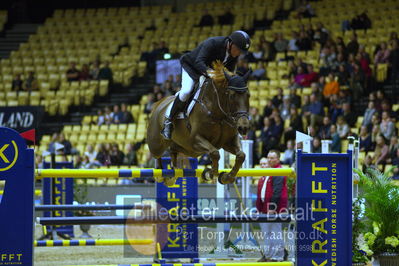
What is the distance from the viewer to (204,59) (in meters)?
6.97

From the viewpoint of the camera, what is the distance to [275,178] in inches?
382

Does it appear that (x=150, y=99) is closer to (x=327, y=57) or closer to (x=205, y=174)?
(x=327, y=57)

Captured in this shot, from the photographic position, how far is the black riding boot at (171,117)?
24.3 feet

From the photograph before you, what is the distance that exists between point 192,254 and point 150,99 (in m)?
8.65

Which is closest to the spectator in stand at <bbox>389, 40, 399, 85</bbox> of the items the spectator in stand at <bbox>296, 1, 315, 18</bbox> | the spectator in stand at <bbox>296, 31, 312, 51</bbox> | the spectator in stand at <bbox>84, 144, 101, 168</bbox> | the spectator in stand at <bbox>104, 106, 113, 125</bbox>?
the spectator in stand at <bbox>296, 31, 312, 51</bbox>

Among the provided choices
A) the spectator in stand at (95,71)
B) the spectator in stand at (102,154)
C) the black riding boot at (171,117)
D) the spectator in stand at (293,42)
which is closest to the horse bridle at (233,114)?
the black riding boot at (171,117)

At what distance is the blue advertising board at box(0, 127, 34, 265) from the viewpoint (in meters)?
5.86

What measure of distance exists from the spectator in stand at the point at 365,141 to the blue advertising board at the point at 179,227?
5.26m

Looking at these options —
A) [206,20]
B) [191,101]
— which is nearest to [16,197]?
[191,101]

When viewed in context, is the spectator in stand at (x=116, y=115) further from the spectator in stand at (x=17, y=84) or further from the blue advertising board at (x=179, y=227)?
the blue advertising board at (x=179, y=227)

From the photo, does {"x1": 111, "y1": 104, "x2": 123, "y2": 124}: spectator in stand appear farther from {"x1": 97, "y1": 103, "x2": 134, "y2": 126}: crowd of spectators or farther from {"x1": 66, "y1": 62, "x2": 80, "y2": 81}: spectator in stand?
{"x1": 66, "y1": 62, "x2": 80, "y2": 81}: spectator in stand

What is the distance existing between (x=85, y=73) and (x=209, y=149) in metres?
13.6

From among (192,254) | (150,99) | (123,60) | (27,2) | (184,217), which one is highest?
(27,2)

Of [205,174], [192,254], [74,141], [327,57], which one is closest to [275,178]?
[192,254]
